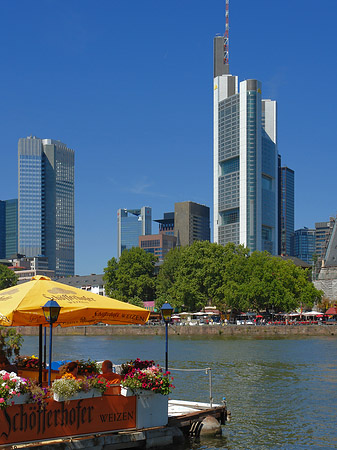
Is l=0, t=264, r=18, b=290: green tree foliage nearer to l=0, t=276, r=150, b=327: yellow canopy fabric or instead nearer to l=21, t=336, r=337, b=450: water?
l=21, t=336, r=337, b=450: water

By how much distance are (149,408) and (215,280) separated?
10145 cm

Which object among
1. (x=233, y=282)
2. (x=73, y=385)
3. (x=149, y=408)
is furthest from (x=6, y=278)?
(x=73, y=385)

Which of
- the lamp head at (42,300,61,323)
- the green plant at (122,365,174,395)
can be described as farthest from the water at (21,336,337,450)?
the lamp head at (42,300,61,323)

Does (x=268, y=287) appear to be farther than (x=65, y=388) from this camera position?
Yes

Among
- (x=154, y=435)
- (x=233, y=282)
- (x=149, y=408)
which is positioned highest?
(x=233, y=282)

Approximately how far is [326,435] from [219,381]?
45.0ft

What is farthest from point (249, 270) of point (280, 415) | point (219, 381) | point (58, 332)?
point (280, 415)

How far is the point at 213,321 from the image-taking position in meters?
113

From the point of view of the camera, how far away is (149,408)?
1722cm

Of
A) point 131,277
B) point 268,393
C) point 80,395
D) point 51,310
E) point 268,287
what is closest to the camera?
Result: point 51,310

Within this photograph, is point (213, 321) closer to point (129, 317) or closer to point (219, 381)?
point (219, 381)

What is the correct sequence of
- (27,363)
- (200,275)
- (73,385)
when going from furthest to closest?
1. (200,275)
2. (27,363)
3. (73,385)

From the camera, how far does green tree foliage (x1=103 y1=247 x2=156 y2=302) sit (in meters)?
135

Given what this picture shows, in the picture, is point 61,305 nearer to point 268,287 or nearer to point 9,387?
point 9,387
